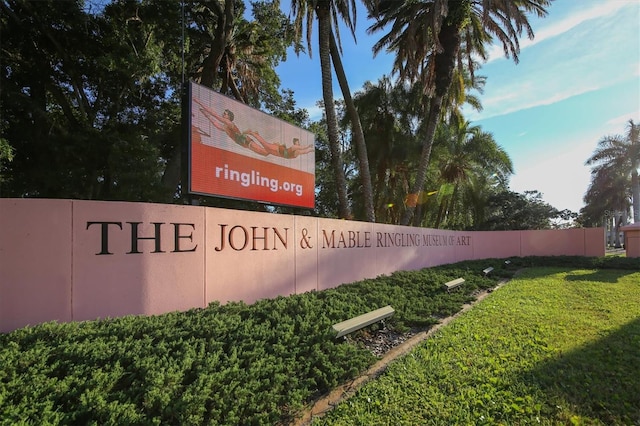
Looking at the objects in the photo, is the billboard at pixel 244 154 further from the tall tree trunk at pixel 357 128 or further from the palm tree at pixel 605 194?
the palm tree at pixel 605 194

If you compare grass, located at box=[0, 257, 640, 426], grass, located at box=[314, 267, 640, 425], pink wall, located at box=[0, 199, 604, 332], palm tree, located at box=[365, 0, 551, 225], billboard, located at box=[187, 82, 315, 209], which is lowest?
grass, located at box=[314, 267, 640, 425]

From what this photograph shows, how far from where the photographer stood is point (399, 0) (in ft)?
50.0

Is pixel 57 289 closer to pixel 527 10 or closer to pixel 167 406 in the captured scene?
pixel 167 406

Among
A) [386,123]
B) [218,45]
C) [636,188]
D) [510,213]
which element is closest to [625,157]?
[636,188]

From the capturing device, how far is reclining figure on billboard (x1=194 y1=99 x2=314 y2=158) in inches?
280

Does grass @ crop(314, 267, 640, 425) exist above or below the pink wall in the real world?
below

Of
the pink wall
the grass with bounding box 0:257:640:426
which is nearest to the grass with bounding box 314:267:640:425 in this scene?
the grass with bounding box 0:257:640:426

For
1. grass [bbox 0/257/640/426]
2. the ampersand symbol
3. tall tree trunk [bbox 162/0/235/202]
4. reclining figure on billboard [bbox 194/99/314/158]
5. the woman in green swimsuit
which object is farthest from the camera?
tall tree trunk [bbox 162/0/235/202]

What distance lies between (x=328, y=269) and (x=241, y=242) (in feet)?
8.78

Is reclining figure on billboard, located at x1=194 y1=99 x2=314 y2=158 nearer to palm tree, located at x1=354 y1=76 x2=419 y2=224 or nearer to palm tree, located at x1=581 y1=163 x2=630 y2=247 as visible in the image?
palm tree, located at x1=354 y1=76 x2=419 y2=224

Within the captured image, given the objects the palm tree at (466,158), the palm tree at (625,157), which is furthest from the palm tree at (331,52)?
the palm tree at (625,157)

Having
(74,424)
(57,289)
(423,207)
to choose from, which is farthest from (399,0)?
(74,424)

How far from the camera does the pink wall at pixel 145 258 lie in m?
3.98

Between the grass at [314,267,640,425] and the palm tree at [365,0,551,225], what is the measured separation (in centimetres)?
1023
